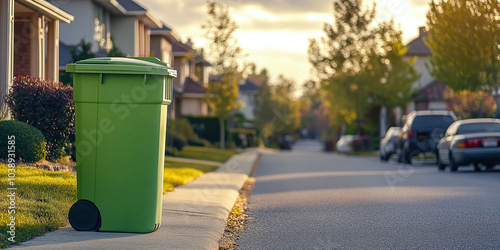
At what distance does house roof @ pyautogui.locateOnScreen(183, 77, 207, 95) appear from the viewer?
157 feet

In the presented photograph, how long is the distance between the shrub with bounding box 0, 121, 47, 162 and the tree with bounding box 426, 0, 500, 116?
17.2 meters

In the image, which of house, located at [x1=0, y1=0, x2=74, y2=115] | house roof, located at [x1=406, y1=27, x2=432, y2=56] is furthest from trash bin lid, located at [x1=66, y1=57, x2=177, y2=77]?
house roof, located at [x1=406, y1=27, x2=432, y2=56]

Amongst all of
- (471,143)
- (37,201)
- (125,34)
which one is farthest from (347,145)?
(37,201)

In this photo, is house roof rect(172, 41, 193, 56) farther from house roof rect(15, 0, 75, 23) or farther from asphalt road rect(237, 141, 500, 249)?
asphalt road rect(237, 141, 500, 249)

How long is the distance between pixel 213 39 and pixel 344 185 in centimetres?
2547

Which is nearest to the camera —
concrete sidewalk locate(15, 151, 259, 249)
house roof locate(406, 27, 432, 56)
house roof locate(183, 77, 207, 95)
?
concrete sidewalk locate(15, 151, 259, 249)

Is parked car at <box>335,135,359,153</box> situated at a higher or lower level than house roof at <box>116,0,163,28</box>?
lower

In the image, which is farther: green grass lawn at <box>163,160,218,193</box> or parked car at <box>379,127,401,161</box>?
parked car at <box>379,127,401,161</box>

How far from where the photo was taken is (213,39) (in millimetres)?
40219

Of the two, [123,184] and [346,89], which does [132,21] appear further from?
[123,184]

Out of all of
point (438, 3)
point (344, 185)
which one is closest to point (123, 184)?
point (344, 185)

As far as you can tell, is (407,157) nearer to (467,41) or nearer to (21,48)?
(467,41)

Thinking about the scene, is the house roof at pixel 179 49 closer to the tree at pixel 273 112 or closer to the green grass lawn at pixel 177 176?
the green grass lawn at pixel 177 176

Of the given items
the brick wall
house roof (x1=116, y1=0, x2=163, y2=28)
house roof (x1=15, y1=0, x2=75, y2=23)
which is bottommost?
the brick wall
